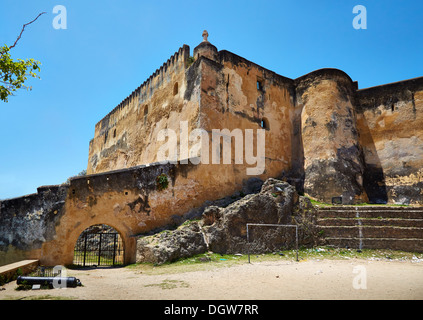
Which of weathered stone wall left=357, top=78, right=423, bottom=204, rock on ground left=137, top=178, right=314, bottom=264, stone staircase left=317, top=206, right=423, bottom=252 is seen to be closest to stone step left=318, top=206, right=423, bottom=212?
stone staircase left=317, top=206, right=423, bottom=252

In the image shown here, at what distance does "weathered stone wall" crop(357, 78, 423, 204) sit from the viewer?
52.3 feet

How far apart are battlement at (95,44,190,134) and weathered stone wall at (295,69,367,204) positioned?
7028 mm

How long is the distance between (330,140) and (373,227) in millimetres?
5365

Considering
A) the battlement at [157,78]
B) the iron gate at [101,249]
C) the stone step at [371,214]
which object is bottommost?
the iron gate at [101,249]

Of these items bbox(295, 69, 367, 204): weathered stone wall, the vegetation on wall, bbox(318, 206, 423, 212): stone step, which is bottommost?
bbox(318, 206, 423, 212): stone step

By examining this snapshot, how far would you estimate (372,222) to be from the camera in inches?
471

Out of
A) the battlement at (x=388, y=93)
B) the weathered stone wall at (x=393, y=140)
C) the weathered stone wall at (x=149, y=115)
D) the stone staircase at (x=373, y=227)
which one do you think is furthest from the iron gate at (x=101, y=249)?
the battlement at (x=388, y=93)

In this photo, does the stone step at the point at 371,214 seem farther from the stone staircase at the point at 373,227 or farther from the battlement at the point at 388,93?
the battlement at the point at 388,93

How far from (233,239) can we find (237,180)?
3.60 metres

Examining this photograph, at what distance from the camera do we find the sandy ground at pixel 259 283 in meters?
5.87

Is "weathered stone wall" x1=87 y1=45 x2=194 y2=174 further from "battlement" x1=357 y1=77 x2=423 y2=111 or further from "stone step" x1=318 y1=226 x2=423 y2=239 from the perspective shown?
"battlement" x1=357 y1=77 x2=423 y2=111

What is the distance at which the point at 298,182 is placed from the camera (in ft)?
53.7

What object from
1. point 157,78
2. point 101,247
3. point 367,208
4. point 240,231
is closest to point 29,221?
point 101,247

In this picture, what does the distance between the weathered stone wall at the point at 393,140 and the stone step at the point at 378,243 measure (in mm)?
5631
